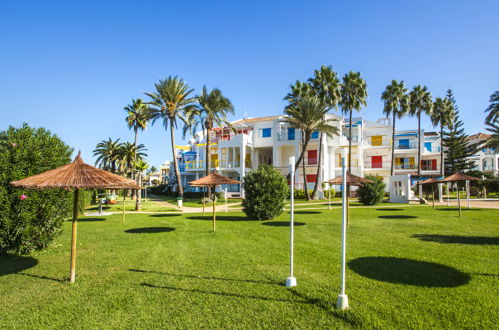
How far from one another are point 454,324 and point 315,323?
200 centimetres

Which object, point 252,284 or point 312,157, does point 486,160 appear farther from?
point 252,284

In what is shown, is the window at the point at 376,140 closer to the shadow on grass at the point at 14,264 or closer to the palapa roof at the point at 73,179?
the palapa roof at the point at 73,179

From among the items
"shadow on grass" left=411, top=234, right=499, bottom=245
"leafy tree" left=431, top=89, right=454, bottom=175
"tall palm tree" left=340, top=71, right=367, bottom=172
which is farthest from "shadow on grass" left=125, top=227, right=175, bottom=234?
"leafy tree" left=431, top=89, right=454, bottom=175

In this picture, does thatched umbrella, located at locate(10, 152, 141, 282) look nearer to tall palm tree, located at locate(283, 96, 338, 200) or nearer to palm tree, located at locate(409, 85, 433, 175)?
tall palm tree, located at locate(283, 96, 338, 200)

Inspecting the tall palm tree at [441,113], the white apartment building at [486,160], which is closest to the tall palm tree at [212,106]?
the tall palm tree at [441,113]

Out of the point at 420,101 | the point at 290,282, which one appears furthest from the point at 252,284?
the point at 420,101

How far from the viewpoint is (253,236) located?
11312 mm

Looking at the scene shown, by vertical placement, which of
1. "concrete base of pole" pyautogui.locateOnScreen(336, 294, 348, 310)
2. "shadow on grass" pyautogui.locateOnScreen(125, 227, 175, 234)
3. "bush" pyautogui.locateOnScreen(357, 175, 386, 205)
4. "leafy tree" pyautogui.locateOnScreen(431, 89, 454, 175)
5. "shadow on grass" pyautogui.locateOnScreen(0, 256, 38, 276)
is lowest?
"shadow on grass" pyautogui.locateOnScreen(125, 227, 175, 234)

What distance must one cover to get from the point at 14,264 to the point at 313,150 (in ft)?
120

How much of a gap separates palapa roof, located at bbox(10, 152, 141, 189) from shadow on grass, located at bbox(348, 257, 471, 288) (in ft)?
19.5

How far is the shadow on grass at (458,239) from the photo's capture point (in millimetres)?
9844

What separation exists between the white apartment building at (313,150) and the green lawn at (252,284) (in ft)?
93.4

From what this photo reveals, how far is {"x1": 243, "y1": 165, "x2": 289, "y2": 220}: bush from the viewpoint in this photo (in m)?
15.9

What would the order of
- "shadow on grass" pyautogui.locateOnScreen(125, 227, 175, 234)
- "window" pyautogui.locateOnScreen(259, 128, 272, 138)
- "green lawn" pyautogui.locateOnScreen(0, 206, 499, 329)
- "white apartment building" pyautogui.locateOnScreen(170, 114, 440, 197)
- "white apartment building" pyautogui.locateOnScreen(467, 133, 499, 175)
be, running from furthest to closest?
"white apartment building" pyautogui.locateOnScreen(467, 133, 499, 175) < "window" pyautogui.locateOnScreen(259, 128, 272, 138) < "white apartment building" pyautogui.locateOnScreen(170, 114, 440, 197) < "shadow on grass" pyautogui.locateOnScreen(125, 227, 175, 234) < "green lawn" pyautogui.locateOnScreen(0, 206, 499, 329)
